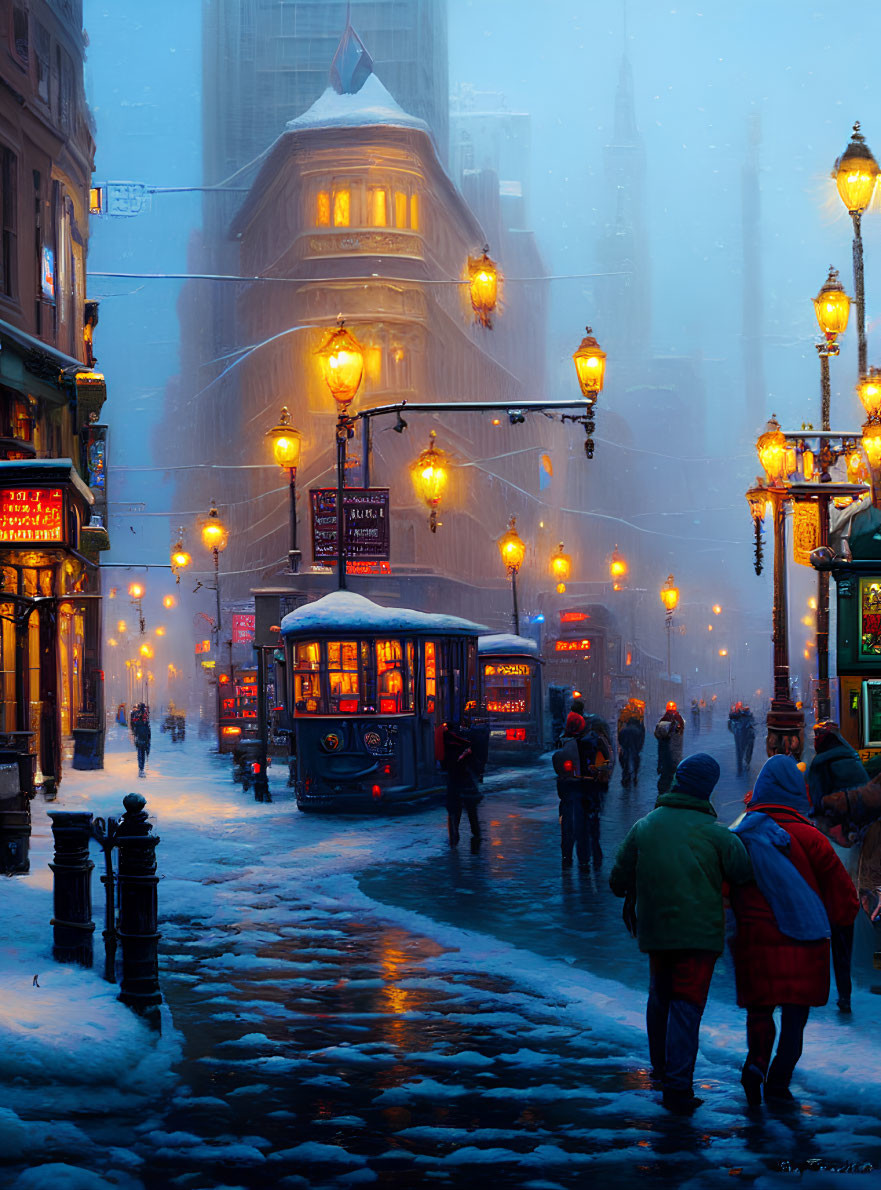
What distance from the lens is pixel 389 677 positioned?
24.2 metres

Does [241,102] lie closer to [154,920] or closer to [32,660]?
[32,660]

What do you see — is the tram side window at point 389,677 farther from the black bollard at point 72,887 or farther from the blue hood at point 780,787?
the blue hood at point 780,787

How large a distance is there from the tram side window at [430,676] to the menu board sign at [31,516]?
7.37 m

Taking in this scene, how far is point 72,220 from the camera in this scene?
32594 millimetres

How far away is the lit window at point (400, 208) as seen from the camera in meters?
61.9

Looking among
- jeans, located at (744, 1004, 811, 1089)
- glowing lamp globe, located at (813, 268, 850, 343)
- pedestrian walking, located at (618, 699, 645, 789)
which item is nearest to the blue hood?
jeans, located at (744, 1004, 811, 1089)

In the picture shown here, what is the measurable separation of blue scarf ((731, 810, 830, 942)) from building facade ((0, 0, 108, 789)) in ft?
47.5

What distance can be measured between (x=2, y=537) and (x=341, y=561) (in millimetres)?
6544

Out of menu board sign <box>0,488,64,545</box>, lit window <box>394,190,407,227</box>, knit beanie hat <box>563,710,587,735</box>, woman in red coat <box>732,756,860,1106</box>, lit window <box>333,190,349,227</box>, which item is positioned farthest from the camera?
lit window <box>394,190,407,227</box>

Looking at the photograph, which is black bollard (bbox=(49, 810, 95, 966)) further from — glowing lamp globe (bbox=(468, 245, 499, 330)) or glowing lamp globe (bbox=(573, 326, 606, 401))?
glowing lamp globe (bbox=(468, 245, 499, 330))

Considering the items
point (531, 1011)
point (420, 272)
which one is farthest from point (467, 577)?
point (531, 1011)

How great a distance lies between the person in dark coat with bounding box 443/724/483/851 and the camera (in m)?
18.2

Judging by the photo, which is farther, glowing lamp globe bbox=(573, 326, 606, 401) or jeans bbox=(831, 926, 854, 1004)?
glowing lamp globe bbox=(573, 326, 606, 401)

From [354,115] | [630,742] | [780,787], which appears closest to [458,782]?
[780,787]
